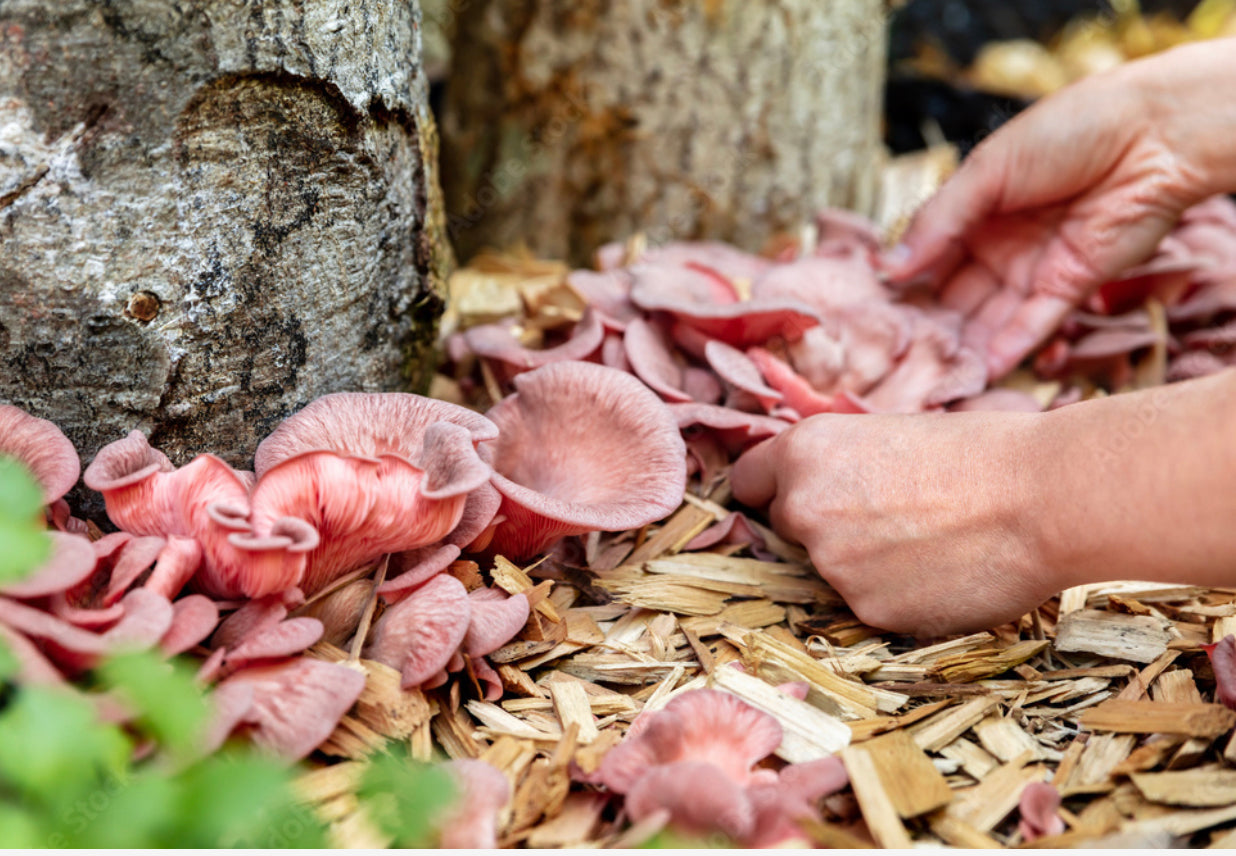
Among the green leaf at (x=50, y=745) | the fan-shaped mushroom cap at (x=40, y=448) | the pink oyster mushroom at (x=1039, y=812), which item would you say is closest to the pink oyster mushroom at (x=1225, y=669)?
the pink oyster mushroom at (x=1039, y=812)

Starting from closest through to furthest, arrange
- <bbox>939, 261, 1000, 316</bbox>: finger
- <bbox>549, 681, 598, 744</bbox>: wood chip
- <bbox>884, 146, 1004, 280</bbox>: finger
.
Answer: <bbox>549, 681, 598, 744</bbox>: wood chip → <bbox>884, 146, 1004, 280</bbox>: finger → <bbox>939, 261, 1000, 316</bbox>: finger

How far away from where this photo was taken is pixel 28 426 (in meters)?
1.61

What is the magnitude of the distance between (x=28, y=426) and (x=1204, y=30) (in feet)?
19.1

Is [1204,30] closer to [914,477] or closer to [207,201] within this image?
[914,477]

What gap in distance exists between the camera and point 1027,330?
2770mm

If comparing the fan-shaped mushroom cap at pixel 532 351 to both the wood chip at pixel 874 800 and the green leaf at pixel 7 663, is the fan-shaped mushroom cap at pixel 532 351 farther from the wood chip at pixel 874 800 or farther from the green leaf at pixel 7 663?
the green leaf at pixel 7 663

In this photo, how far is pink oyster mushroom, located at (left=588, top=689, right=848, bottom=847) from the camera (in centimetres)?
134

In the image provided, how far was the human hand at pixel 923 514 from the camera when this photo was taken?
1778 millimetres

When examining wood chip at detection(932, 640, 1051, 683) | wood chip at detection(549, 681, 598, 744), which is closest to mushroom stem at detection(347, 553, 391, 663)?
wood chip at detection(549, 681, 598, 744)

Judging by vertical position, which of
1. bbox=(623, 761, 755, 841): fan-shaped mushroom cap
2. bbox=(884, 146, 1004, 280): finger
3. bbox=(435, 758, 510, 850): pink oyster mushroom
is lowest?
bbox=(435, 758, 510, 850): pink oyster mushroom

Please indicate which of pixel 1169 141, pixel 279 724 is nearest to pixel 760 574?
pixel 279 724

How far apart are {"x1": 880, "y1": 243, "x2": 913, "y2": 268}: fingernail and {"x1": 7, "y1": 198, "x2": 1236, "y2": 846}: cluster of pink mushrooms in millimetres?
478

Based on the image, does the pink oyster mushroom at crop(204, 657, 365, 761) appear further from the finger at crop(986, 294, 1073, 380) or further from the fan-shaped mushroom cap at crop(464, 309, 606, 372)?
the finger at crop(986, 294, 1073, 380)

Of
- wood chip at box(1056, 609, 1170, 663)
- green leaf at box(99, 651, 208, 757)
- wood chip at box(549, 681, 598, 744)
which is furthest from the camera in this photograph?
wood chip at box(1056, 609, 1170, 663)
